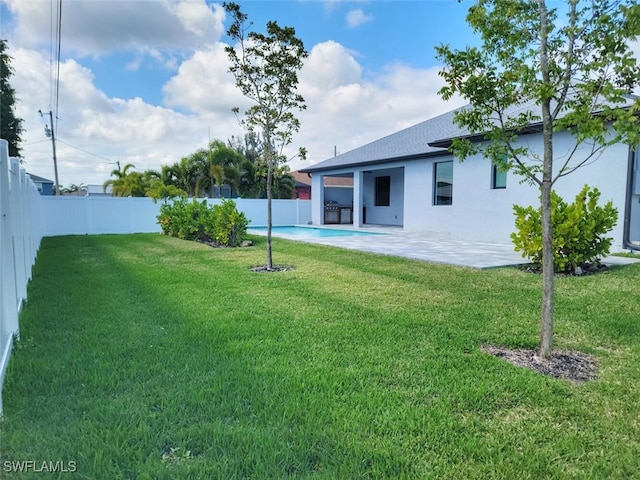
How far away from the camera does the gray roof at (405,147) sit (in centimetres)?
1524

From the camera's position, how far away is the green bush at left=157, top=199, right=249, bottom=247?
39.8 ft

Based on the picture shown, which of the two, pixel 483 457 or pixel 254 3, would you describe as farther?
pixel 254 3

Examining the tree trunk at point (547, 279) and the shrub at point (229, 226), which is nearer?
the tree trunk at point (547, 279)

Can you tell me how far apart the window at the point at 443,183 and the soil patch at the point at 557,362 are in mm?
11637

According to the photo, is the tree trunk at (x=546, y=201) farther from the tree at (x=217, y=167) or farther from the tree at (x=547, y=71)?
the tree at (x=217, y=167)

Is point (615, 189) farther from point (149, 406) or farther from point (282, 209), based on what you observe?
point (282, 209)

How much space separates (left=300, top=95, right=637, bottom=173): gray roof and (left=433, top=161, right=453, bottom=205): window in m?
0.58

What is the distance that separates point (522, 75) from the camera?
3303 millimetres

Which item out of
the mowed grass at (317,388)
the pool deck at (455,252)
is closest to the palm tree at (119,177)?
the pool deck at (455,252)

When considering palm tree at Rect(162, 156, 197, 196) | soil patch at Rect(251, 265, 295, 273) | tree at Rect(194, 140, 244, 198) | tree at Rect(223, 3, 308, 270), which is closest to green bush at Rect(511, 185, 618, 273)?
soil patch at Rect(251, 265, 295, 273)

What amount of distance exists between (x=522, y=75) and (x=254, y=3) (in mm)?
7248

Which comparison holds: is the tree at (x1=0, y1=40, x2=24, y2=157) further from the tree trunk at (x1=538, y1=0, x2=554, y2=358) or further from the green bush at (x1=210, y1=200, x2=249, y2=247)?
the tree trunk at (x1=538, y1=0, x2=554, y2=358)

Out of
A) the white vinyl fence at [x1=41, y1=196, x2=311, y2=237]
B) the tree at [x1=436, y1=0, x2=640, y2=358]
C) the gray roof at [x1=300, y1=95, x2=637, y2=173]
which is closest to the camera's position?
the tree at [x1=436, y1=0, x2=640, y2=358]

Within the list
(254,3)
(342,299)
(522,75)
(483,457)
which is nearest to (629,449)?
(483,457)
